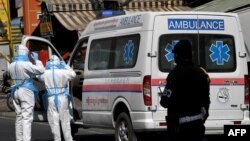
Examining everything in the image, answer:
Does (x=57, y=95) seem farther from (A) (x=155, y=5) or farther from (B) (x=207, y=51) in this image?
(A) (x=155, y=5)

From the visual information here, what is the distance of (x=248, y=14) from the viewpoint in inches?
645

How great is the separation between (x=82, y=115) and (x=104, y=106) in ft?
3.45

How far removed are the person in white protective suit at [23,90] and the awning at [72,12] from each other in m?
11.3

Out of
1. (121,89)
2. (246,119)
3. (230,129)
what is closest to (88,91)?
(121,89)

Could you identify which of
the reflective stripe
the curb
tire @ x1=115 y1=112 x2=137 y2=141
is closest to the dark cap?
the reflective stripe

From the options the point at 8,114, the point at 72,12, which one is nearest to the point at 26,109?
the point at 8,114

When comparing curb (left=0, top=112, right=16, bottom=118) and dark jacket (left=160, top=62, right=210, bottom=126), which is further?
curb (left=0, top=112, right=16, bottom=118)

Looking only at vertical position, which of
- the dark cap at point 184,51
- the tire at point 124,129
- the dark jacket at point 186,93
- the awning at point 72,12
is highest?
the awning at point 72,12

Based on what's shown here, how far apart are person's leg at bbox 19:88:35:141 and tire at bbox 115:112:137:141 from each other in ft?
4.90

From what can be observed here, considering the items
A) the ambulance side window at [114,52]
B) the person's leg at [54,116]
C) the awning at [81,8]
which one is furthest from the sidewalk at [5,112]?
the person's leg at [54,116]

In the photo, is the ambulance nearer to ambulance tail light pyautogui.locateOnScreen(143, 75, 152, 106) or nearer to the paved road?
ambulance tail light pyautogui.locateOnScreen(143, 75, 152, 106)

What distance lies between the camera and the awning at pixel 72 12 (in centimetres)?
2417

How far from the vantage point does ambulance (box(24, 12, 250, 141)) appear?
1109cm

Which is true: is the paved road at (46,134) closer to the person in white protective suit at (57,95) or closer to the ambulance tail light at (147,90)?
the person in white protective suit at (57,95)
